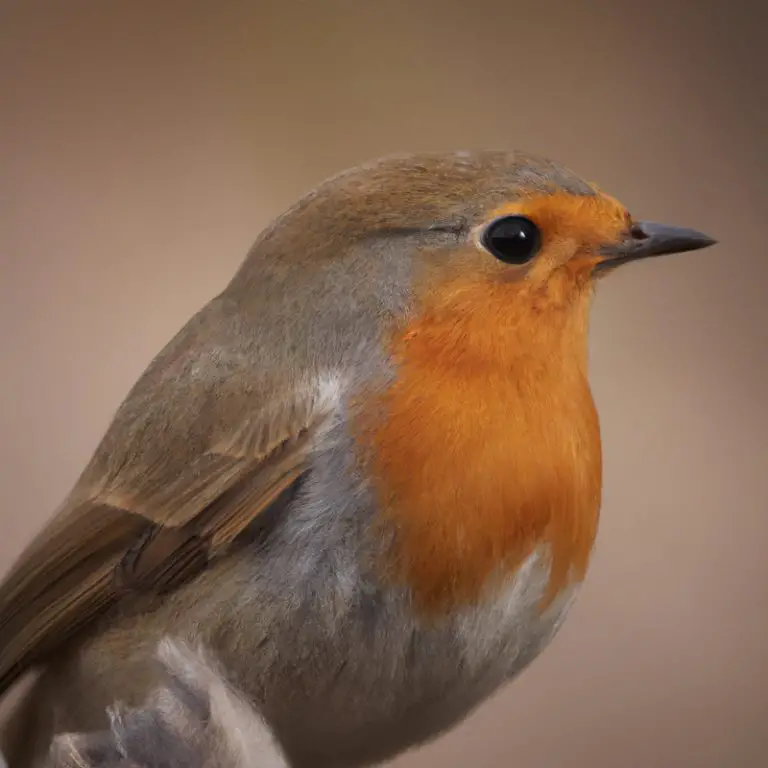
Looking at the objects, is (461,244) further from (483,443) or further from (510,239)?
(483,443)

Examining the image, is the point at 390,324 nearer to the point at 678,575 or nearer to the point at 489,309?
the point at 489,309

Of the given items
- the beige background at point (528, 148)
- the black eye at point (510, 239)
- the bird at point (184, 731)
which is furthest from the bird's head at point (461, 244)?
the beige background at point (528, 148)

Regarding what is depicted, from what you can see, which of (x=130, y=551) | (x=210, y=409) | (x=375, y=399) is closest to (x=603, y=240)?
(x=375, y=399)

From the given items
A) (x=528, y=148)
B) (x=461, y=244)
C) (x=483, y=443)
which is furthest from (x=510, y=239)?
(x=528, y=148)

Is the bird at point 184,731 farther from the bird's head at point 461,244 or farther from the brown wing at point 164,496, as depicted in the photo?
the bird's head at point 461,244

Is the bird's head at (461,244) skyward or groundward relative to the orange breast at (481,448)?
skyward
